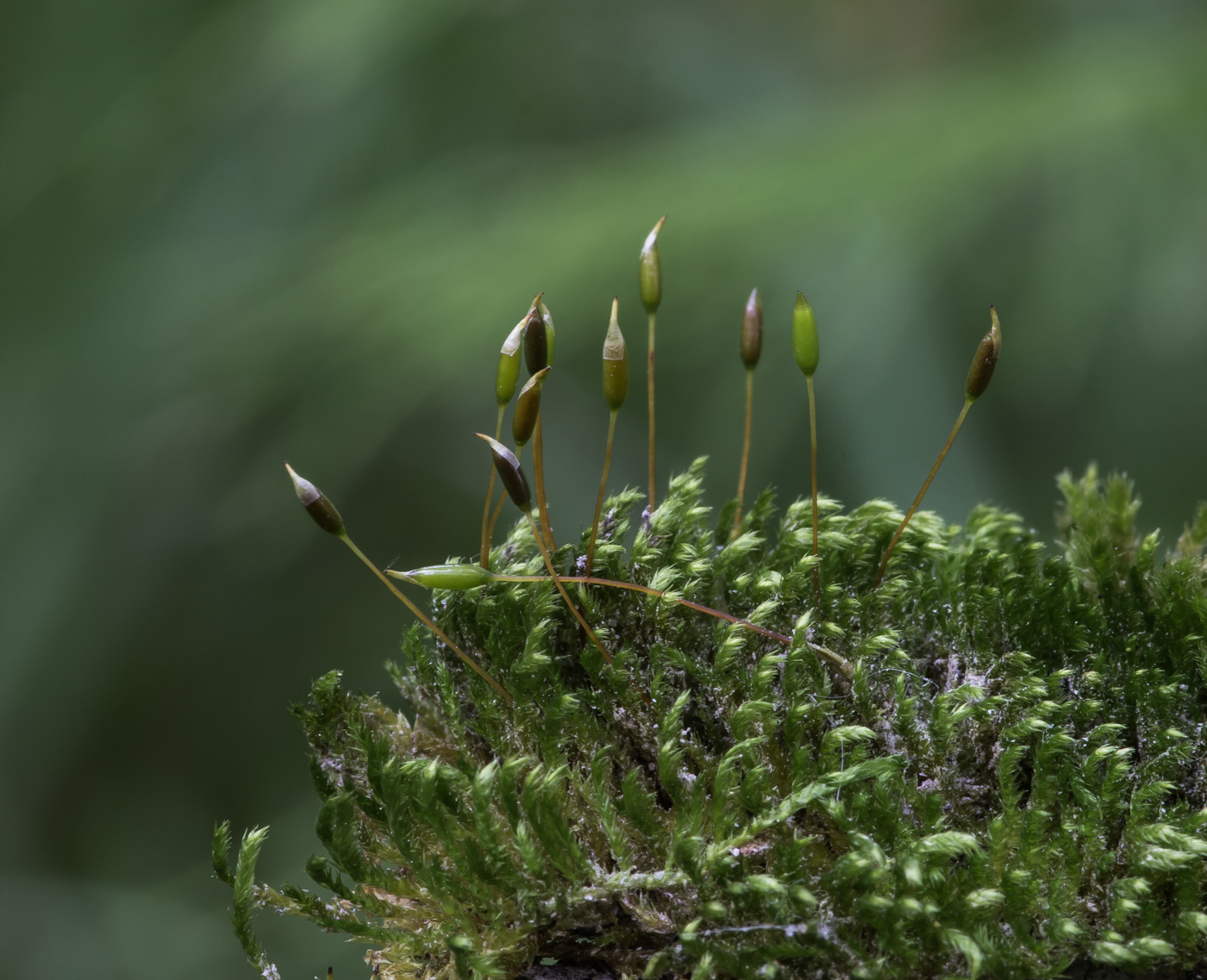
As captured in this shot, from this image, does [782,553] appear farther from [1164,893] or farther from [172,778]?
[172,778]

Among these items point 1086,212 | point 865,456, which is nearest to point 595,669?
point 865,456

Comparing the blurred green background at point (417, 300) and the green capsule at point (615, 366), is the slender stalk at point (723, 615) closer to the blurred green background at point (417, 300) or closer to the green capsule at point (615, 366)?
the green capsule at point (615, 366)

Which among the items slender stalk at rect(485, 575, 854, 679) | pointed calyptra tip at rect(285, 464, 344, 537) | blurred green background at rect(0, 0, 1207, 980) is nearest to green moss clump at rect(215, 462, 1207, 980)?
slender stalk at rect(485, 575, 854, 679)

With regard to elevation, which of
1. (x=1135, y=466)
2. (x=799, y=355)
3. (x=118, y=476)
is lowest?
(x=1135, y=466)

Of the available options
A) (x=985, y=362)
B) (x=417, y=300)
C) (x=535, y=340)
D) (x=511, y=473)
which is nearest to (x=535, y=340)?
(x=535, y=340)

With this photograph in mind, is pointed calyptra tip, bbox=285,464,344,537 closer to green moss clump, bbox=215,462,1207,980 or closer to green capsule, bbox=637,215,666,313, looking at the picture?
green moss clump, bbox=215,462,1207,980
